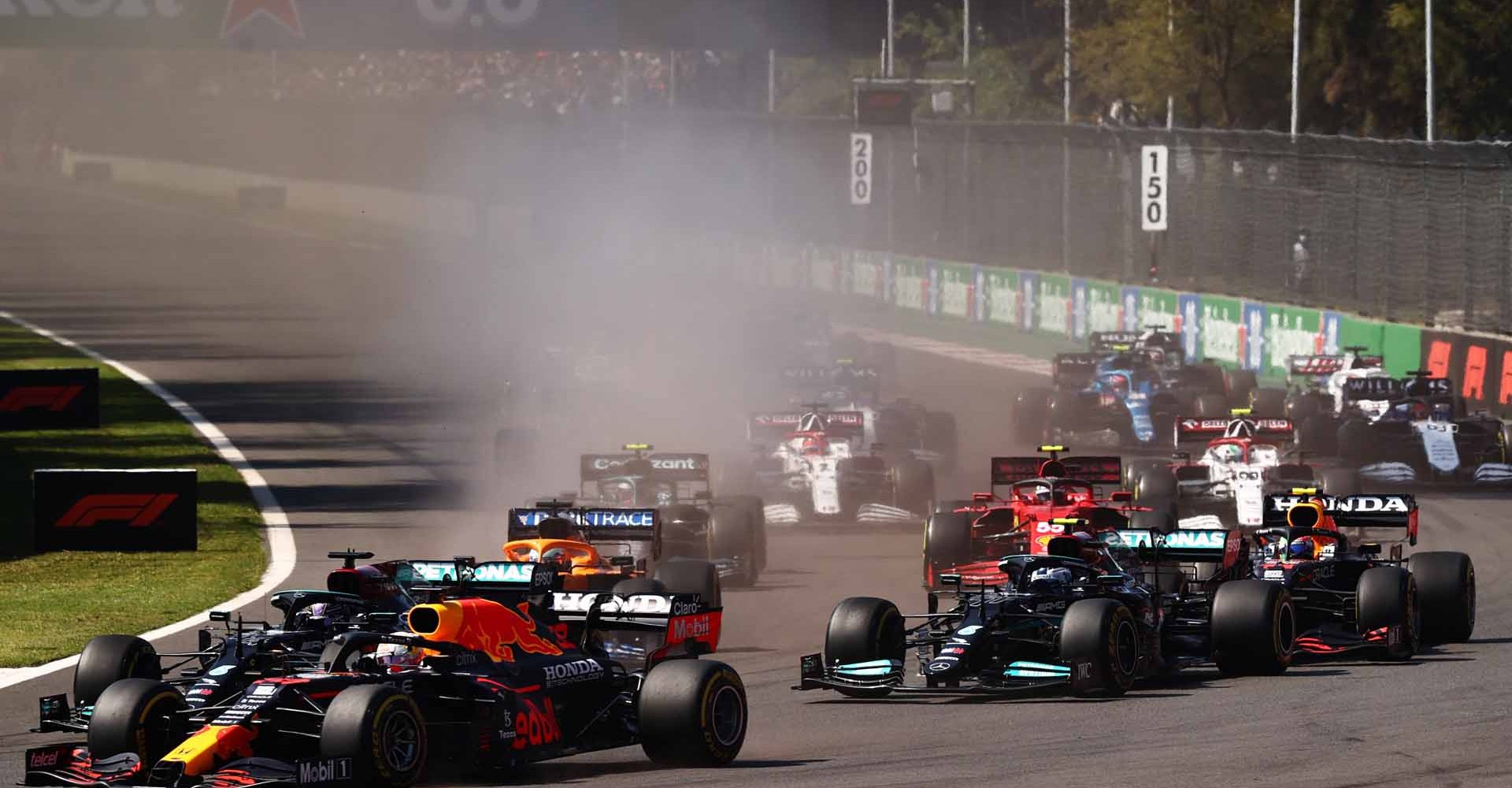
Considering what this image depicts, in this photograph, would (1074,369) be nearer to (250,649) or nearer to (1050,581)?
(1050,581)

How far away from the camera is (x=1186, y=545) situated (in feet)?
68.5

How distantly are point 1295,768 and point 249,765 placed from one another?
607 cm

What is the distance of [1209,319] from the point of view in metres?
49.1

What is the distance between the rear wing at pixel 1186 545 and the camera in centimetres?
2080

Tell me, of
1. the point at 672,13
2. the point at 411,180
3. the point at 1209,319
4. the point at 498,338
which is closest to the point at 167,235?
the point at 411,180

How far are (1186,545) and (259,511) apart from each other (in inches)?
555

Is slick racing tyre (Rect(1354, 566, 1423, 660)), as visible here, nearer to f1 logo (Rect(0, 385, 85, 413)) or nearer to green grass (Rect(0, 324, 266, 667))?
green grass (Rect(0, 324, 266, 667))

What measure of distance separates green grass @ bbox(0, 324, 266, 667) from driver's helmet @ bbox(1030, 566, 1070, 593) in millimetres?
7869

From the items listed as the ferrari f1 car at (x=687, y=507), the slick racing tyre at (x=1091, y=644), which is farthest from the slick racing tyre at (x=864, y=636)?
the ferrari f1 car at (x=687, y=507)

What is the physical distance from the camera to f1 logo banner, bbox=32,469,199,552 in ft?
74.1

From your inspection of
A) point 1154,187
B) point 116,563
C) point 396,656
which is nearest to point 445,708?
point 396,656

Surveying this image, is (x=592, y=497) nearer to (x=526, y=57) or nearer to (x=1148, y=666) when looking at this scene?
(x=1148, y=666)

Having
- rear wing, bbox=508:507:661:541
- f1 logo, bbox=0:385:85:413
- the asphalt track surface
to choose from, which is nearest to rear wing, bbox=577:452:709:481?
the asphalt track surface

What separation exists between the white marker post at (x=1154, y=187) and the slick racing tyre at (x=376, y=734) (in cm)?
3999
